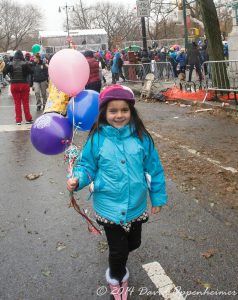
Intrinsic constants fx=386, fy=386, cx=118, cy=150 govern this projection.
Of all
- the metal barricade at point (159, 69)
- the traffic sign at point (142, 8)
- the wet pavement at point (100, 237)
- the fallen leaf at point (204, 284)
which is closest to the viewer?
the fallen leaf at point (204, 284)

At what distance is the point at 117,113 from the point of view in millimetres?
2711

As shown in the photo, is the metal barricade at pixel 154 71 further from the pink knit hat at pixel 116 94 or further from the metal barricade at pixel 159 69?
the pink knit hat at pixel 116 94

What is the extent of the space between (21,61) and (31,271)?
7944 mm

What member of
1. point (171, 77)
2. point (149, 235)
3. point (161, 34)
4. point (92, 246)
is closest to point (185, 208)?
point (149, 235)

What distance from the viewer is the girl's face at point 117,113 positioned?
2707mm

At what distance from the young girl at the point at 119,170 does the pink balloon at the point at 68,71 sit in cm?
56

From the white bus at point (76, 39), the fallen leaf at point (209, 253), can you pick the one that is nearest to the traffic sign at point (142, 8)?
the fallen leaf at point (209, 253)

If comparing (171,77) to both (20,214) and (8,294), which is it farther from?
(8,294)

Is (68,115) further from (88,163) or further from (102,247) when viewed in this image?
(102,247)

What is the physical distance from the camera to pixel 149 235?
3822 millimetres

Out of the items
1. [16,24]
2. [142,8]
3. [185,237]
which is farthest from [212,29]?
[16,24]

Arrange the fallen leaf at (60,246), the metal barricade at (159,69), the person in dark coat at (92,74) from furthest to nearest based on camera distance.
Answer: the metal barricade at (159,69)
the person in dark coat at (92,74)
the fallen leaf at (60,246)

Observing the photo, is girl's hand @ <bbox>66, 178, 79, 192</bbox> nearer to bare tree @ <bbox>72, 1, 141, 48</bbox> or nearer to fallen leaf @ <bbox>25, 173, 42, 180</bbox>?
fallen leaf @ <bbox>25, 173, 42, 180</bbox>

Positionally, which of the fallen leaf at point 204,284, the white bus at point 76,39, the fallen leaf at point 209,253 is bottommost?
the fallen leaf at point 204,284
